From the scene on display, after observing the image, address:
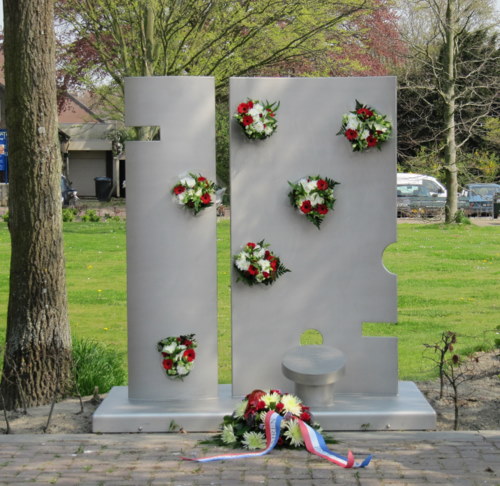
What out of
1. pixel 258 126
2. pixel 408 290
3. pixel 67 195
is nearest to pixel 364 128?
pixel 258 126

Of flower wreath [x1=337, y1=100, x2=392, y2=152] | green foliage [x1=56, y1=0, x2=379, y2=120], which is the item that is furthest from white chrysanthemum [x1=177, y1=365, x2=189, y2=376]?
green foliage [x1=56, y1=0, x2=379, y2=120]

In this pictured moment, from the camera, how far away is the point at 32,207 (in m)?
6.34

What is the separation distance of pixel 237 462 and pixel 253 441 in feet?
0.98

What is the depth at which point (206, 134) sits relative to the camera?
6258 mm

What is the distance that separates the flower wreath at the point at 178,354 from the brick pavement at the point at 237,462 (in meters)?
0.61

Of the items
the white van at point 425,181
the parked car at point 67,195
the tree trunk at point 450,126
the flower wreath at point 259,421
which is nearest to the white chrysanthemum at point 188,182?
the flower wreath at point 259,421

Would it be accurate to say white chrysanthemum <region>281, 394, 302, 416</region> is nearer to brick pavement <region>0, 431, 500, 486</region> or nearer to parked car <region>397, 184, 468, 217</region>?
brick pavement <region>0, 431, 500, 486</region>

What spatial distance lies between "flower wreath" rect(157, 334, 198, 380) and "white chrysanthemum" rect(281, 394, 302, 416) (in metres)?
0.93

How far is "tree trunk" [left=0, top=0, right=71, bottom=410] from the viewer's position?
6328 mm

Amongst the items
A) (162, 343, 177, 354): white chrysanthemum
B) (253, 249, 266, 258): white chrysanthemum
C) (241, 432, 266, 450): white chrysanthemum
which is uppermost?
(253, 249, 266, 258): white chrysanthemum

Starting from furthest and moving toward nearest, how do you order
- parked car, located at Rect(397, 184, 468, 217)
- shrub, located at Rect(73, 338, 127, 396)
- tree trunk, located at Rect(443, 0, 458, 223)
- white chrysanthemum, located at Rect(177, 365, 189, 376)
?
parked car, located at Rect(397, 184, 468, 217) < tree trunk, located at Rect(443, 0, 458, 223) < shrub, located at Rect(73, 338, 127, 396) < white chrysanthemum, located at Rect(177, 365, 189, 376)

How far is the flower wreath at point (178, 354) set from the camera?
20.5 feet

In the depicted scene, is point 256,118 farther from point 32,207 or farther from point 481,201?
point 481,201

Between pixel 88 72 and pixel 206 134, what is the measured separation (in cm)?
1587
